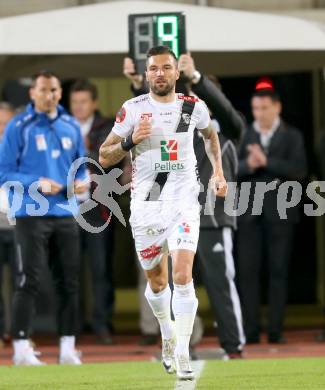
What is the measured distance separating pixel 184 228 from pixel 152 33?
8.85ft

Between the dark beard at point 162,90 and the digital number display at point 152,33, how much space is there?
1.95 metres

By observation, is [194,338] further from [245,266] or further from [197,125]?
[197,125]

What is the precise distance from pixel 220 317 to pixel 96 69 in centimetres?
368

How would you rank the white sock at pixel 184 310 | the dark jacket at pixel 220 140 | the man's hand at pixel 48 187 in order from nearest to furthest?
the white sock at pixel 184 310 → the dark jacket at pixel 220 140 → the man's hand at pixel 48 187

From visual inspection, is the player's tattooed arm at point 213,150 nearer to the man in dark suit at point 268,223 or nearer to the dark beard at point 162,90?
the dark beard at point 162,90

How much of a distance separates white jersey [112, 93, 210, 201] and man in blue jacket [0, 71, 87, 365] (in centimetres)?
225

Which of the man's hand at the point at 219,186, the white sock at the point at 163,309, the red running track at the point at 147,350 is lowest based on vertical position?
the red running track at the point at 147,350

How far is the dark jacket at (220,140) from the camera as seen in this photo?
1212 centimetres

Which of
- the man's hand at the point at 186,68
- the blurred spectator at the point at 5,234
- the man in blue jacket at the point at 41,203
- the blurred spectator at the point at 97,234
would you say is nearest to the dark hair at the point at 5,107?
the blurred spectator at the point at 5,234

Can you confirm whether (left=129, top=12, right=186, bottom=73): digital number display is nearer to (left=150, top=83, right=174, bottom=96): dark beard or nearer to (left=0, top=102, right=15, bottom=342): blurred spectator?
(left=150, top=83, right=174, bottom=96): dark beard

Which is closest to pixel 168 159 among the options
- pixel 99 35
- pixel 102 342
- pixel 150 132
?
pixel 150 132

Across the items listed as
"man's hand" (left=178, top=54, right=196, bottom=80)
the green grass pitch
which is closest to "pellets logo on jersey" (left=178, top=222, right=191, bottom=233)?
the green grass pitch

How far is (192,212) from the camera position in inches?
409

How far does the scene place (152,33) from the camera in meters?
12.4
